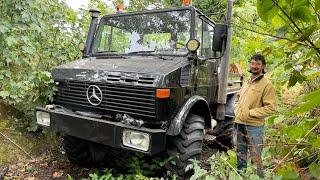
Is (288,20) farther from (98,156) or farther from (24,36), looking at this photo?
(24,36)

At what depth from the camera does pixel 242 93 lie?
4180mm

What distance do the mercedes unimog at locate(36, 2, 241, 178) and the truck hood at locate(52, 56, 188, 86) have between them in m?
0.01

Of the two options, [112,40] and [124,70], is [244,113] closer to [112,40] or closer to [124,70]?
[124,70]

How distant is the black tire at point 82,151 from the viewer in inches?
178

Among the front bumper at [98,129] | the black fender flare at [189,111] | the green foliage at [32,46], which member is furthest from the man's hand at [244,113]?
the green foliage at [32,46]

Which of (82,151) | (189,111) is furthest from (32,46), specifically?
(189,111)

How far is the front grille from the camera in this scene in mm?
3594

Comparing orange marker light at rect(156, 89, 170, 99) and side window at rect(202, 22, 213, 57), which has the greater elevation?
side window at rect(202, 22, 213, 57)

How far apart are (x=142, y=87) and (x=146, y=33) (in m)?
1.18

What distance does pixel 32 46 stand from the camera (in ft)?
17.0

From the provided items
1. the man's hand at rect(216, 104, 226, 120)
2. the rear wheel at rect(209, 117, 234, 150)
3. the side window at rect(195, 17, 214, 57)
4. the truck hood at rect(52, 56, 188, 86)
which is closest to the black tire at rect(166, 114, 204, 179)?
the truck hood at rect(52, 56, 188, 86)

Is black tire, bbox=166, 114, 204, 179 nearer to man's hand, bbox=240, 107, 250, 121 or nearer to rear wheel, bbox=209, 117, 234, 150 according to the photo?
man's hand, bbox=240, 107, 250, 121

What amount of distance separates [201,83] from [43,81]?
225 cm

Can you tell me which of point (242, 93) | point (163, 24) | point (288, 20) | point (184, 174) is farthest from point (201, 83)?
point (288, 20)
